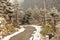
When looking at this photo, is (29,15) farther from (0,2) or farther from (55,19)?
(0,2)

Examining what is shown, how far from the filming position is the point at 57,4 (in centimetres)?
10688

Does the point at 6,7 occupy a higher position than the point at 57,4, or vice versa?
the point at 6,7

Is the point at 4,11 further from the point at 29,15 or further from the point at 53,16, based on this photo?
the point at 29,15

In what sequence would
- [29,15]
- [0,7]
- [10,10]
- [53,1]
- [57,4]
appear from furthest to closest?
[53,1], [57,4], [29,15], [10,10], [0,7]

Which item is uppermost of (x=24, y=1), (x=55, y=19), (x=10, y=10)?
(x=10, y=10)

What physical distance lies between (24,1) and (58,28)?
442 feet

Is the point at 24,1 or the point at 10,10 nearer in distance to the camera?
the point at 10,10

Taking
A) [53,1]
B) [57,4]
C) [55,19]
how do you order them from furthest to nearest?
1. [53,1]
2. [57,4]
3. [55,19]

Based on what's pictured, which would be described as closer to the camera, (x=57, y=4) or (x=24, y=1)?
(x=57, y=4)

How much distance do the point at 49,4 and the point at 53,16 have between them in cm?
6338

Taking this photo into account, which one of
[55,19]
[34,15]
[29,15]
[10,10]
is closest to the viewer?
[10,10]

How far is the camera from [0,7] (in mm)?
38875

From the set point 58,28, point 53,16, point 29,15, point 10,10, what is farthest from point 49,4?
point 58,28

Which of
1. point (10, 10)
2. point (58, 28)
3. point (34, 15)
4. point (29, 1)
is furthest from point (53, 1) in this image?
point (58, 28)
